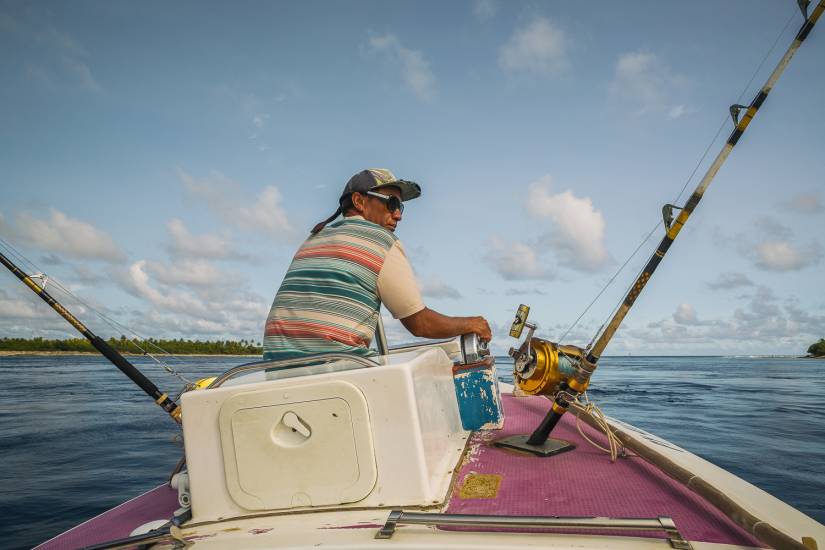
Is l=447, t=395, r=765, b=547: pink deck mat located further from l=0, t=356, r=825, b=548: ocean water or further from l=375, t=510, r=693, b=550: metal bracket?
Answer: l=0, t=356, r=825, b=548: ocean water

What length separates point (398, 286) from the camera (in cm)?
208

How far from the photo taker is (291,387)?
5.28 feet

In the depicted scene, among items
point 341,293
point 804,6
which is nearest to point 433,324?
point 341,293

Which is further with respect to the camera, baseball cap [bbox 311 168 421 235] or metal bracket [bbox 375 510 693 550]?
baseball cap [bbox 311 168 421 235]

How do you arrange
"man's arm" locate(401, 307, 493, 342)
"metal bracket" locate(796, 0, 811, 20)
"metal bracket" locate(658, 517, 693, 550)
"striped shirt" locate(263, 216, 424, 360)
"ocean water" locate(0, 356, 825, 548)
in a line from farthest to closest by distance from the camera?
1. "ocean water" locate(0, 356, 825, 548)
2. "metal bracket" locate(796, 0, 811, 20)
3. "man's arm" locate(401, 307, 493, 342)
4. "striped shirt" locate(263, 216, 424, 360)
5. "metal bracket" locate(658, 517, 693, 550)

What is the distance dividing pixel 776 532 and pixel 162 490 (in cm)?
288

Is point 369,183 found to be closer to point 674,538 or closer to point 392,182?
point 392,182

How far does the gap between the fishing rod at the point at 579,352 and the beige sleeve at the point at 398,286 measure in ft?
3.26

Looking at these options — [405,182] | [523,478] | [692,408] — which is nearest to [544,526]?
[523,478]

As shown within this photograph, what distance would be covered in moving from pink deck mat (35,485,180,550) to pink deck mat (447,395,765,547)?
4.73 feet

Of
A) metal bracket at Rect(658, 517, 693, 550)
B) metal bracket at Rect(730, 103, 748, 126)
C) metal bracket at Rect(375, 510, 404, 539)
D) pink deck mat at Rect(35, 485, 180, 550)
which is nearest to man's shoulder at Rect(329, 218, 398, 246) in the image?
metal bracket at Rect(375, 510, 404, 539)

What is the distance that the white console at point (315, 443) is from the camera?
1594 mm

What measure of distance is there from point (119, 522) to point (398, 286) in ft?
5.62

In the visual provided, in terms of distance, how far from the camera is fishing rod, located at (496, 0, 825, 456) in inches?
101
